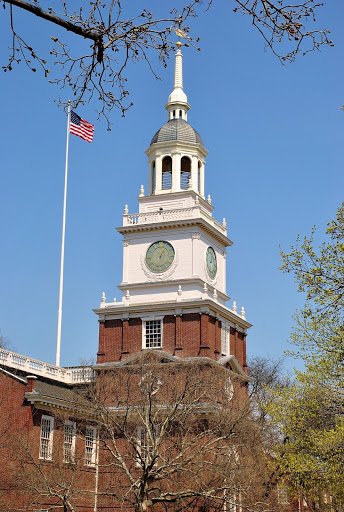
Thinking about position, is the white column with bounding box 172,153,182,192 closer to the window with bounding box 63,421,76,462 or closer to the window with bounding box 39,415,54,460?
the window with bounding box 63,421,76,462

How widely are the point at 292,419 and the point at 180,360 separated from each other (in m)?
16.6

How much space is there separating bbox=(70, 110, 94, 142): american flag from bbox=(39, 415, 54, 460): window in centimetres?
2278

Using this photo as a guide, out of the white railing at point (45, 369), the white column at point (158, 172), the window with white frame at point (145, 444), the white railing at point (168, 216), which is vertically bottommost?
the window with white frame at point (145, 444)

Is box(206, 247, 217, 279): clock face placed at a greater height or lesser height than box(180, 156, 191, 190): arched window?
lesser

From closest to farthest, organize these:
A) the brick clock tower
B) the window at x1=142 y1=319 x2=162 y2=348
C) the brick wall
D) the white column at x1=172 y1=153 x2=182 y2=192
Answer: the brick wall, the brick clock tower, the window at x1=142 y1=319 x2=162 y2=348, the white column at x1=172 y1=153 x2=182 y2=192

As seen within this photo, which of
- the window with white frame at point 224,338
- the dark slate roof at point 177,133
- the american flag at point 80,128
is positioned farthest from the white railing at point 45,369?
the dark slate roof at point 177,133

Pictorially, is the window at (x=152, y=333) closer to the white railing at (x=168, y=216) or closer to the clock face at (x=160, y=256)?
the clock face at (x=160, y=256)

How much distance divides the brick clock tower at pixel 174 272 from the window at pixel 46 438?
881 cm

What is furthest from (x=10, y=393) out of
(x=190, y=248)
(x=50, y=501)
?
(x=190, y=248)

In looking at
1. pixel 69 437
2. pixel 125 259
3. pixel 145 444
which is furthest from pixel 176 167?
pixel 145 444

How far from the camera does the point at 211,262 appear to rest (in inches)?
2090

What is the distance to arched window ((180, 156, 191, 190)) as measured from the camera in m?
54.8

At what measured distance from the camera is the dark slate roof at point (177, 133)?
55.0m

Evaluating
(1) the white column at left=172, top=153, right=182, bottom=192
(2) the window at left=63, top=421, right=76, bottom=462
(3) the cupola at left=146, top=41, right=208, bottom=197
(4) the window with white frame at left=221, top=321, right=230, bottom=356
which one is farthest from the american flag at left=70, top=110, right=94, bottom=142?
(2) the window at left=63, top=421, right=76, bottom=462
